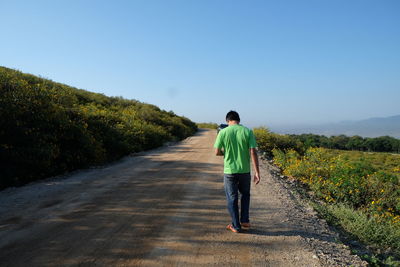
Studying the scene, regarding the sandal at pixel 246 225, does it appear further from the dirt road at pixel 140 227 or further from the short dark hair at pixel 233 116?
the short dark hair at pixel 233 116

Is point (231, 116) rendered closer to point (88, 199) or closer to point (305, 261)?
point (305, 261)

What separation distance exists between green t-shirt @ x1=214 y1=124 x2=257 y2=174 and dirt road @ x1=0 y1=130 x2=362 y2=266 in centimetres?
110

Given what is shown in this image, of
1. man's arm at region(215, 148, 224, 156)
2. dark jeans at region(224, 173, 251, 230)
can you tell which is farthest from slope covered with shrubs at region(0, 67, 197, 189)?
dark jeans at region(224, 173, 251, 230)

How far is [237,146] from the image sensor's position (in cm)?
423

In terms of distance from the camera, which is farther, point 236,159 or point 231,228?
point 231,228

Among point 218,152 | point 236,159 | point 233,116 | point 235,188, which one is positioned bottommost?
point 235,188

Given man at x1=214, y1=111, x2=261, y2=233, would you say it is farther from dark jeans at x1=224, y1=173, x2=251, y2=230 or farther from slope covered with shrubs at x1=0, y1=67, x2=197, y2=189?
slope covered with shrubs at x1=0, y1=67, x2=197, y2=189

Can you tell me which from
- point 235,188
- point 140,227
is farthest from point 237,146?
point 140,227

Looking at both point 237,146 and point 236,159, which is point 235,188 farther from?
point 237,146

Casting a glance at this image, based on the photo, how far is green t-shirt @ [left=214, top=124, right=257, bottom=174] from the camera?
4178 mm

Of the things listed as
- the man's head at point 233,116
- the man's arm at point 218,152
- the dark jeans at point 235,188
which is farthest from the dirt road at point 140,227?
the man's head at point 233,116

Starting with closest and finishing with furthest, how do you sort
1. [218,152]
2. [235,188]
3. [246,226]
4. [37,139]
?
[235,188]
[218,152]
[246,226]
[37,139]

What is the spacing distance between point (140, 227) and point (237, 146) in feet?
6.88

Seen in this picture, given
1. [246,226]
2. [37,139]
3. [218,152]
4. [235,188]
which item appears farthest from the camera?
[37,139]
